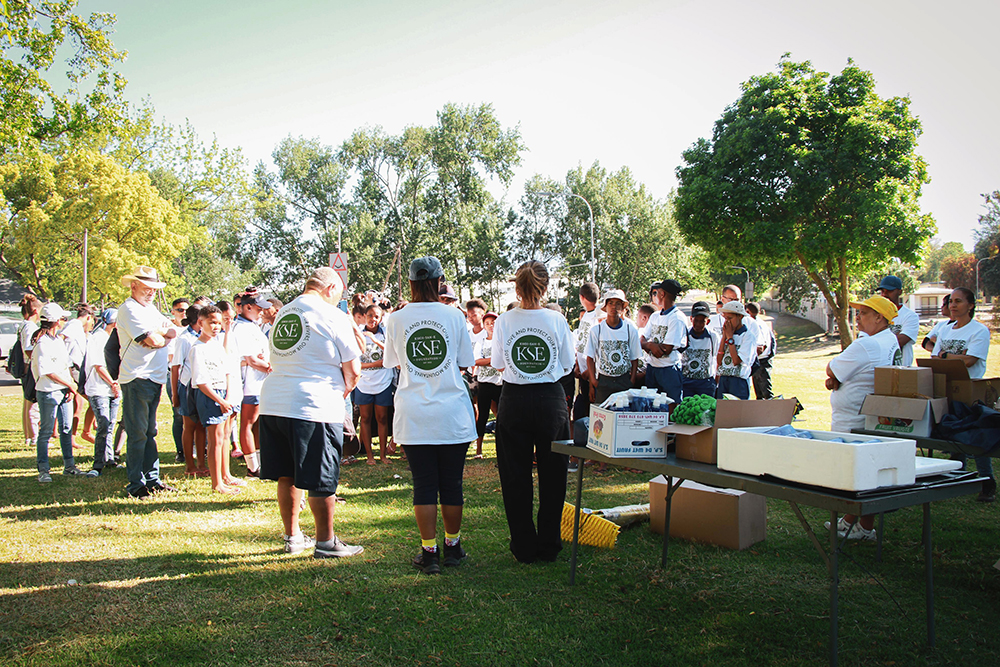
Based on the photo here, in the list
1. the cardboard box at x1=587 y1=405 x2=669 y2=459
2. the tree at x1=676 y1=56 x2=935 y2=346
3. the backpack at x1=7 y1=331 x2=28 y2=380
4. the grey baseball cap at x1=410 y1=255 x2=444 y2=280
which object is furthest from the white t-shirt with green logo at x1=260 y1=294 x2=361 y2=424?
the tree at x1=676 y1=56 x2=935 y2=346

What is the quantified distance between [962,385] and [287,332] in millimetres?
4479

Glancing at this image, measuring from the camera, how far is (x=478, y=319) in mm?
8789

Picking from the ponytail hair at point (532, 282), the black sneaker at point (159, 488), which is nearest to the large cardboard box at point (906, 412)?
the ponytail hair at point (532, 282)

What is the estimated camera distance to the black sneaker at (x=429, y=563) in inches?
165

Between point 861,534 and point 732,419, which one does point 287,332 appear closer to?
point 732,419

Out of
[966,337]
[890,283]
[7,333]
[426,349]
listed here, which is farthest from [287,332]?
[7,333]

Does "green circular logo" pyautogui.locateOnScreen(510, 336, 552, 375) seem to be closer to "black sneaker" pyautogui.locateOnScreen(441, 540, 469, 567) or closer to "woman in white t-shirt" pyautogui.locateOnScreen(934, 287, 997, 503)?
"black sneaker" pyautogui.locateOnScreen(441, 540, 469, 567)

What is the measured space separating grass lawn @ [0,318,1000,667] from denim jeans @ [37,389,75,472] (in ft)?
3.41

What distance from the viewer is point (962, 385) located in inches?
168

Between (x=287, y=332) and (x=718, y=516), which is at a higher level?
(x=287, y=332)

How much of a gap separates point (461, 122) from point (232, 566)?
4628 centimetres

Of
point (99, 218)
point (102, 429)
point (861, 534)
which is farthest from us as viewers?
point (99, 218)

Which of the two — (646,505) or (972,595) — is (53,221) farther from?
(972,595)

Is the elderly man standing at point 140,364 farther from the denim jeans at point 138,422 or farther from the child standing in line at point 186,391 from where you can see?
the child standing in line at point 186,391
